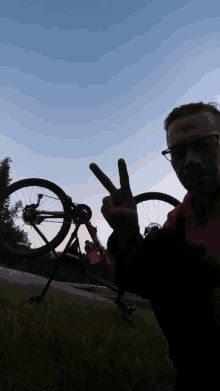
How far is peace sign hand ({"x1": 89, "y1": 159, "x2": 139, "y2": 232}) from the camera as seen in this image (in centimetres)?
77

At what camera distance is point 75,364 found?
1.18 meters

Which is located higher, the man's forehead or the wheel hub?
the man's forehead

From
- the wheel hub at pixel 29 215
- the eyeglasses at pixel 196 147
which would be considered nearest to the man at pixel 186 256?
the eyeglasses at pixel 196 147

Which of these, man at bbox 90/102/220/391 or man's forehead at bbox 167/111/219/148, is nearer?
man at bbox 90/102/220/391

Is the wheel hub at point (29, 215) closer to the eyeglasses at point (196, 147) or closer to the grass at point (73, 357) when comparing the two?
the grass at point (73, 357)

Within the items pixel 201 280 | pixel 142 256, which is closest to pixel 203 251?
pixel 201 280

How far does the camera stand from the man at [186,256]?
2.74ft

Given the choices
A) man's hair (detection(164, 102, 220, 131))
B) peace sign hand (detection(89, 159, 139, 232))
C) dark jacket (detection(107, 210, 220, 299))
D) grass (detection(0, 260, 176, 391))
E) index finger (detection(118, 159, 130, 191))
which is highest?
man's hair (detection(164, 102, 220, 131))

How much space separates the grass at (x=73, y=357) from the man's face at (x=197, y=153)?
1170 mm

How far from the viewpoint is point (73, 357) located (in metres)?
1.25

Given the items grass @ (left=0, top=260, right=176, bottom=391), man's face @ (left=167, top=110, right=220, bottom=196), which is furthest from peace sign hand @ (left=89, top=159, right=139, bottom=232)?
grass @ (left=0, top=260, right=176, bottom=391)

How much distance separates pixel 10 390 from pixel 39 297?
5.00ft

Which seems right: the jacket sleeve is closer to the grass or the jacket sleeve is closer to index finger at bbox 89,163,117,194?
index finger at bbox 89,163,117,194

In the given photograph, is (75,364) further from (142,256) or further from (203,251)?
(203,251)
